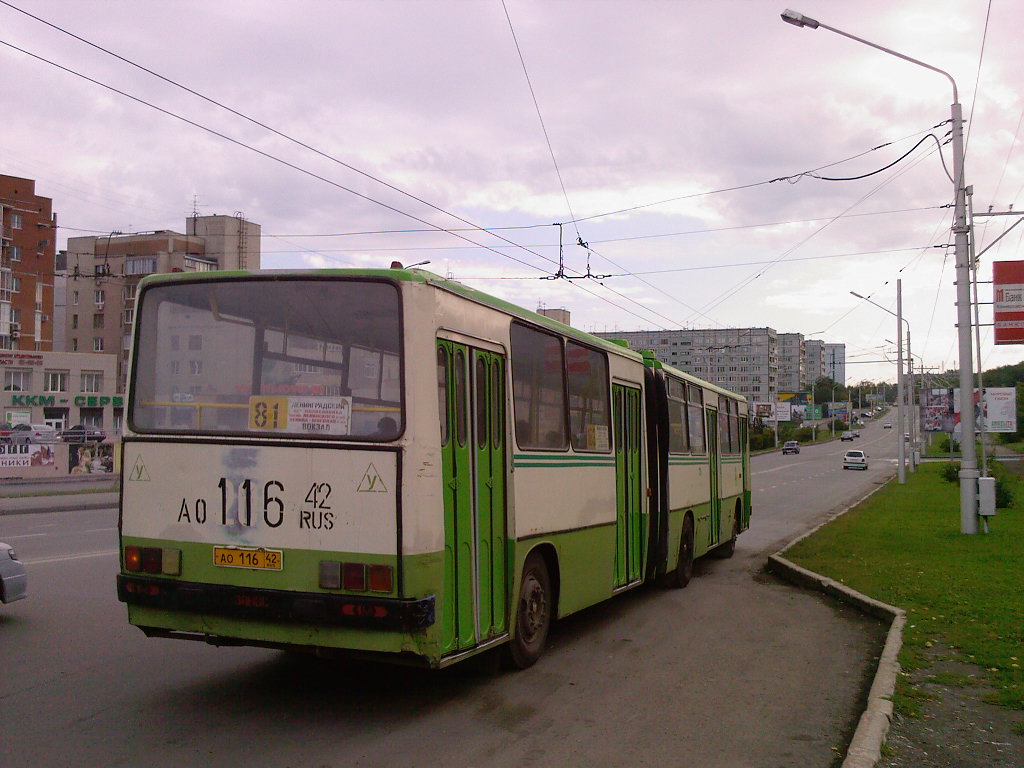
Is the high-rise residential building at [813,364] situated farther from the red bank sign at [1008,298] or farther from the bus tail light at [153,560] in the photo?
the bus tail light at [153,560]

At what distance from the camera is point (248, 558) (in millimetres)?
6141

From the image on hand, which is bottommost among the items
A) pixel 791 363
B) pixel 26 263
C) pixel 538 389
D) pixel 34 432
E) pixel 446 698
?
pixel 446 698

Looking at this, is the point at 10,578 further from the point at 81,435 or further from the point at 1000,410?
the point at 81,435

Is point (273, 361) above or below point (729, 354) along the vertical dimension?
below

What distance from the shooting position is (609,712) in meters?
6.70

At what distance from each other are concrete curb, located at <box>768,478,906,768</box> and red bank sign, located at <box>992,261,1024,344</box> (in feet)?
26.2

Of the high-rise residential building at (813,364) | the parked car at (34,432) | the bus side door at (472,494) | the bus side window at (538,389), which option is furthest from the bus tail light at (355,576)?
the high-rise residential building at (813,364)

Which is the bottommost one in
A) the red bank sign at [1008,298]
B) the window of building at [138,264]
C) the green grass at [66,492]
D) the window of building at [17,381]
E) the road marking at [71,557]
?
the road marking at [71,557]

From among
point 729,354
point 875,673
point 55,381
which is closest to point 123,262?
point 55,381

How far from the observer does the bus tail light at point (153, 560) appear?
6328 mm

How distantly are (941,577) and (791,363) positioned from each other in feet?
501

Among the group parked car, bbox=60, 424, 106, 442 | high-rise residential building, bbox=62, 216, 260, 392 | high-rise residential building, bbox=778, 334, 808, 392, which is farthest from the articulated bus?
high-rise residential building, bbox=778, 334, 808, 392

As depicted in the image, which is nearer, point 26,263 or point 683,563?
point 683,563

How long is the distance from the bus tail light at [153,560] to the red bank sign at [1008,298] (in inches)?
678
